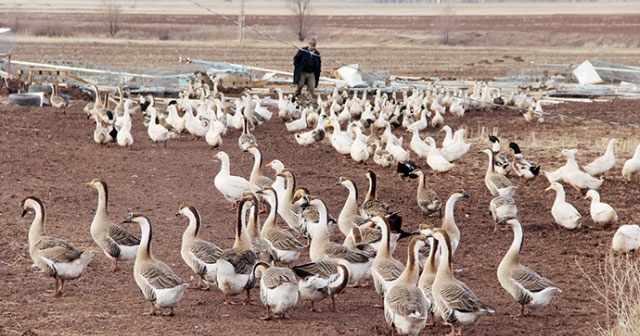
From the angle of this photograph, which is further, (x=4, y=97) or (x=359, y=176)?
(x=4, y=97)

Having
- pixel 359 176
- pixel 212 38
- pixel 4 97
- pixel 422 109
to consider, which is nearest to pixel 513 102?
pixel 422 109

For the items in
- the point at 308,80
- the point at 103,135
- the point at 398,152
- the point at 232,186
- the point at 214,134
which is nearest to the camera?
the point at 232,186

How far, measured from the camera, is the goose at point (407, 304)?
26.7 feet

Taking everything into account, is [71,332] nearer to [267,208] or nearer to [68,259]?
[68,259]

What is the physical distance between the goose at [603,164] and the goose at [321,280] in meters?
8.81

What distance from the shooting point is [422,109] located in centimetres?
2652

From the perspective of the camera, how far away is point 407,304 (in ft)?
26.9

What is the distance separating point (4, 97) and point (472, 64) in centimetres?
2987

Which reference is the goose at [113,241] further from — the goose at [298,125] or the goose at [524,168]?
the goose at [298,125]

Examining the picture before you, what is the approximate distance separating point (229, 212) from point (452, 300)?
651 cm

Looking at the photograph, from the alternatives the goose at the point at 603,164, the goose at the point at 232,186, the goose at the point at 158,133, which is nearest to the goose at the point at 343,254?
the goose at the point at 232,186

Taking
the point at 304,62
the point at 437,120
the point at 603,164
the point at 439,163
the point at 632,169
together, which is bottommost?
the point at 437,120

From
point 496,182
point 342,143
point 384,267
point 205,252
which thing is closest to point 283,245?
point 205,252

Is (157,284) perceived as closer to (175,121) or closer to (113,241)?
(113,241)
